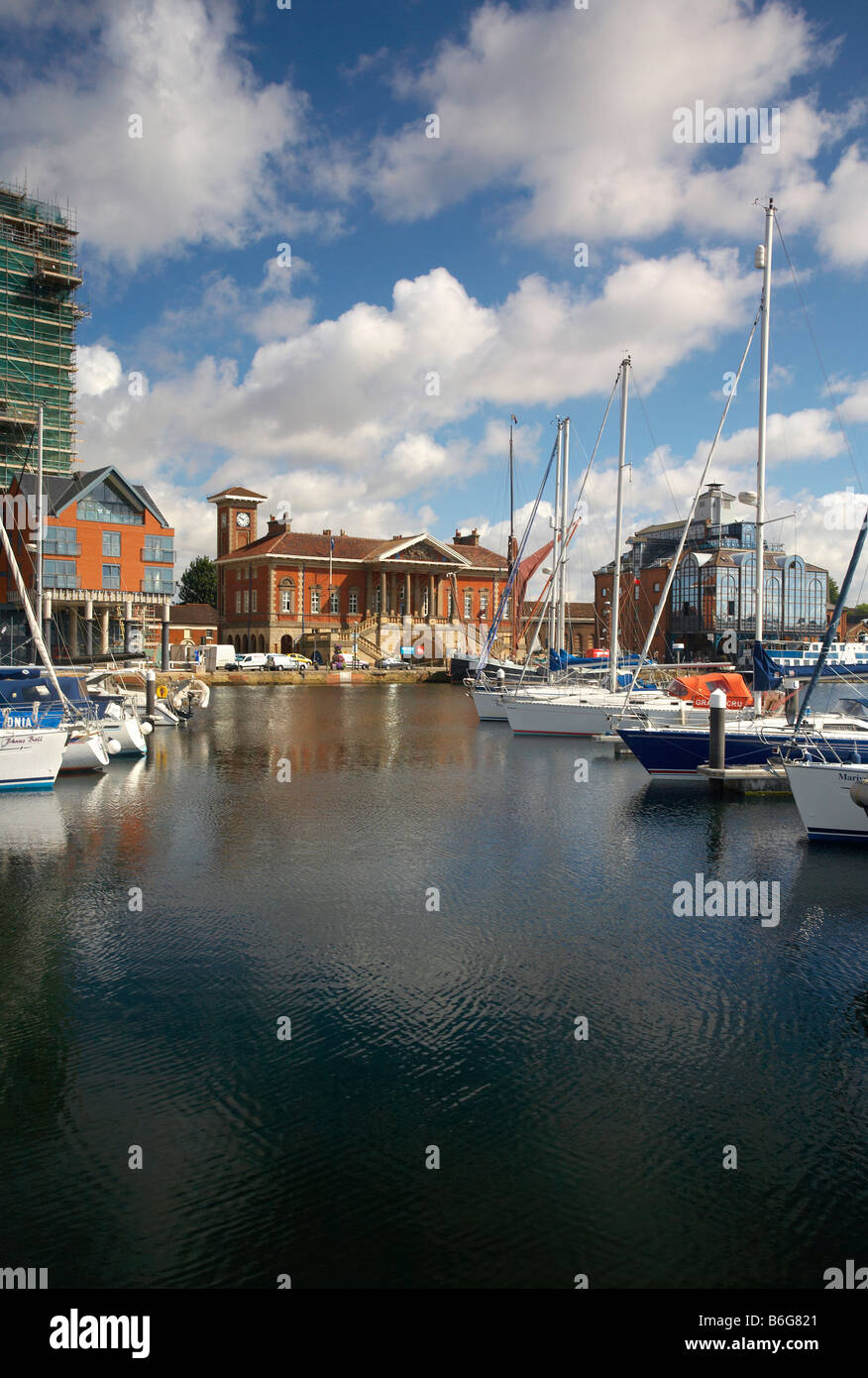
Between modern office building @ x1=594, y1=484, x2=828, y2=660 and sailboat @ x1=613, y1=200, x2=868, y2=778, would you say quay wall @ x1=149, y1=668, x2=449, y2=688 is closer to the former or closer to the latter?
modern office building @ x1=594, y1=484, x2=828, y2=660

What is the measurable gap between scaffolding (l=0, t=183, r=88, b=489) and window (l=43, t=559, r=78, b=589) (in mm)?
17431

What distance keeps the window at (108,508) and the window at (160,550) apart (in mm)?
1636

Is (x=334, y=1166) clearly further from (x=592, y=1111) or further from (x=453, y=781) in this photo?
(x=453, y=781)

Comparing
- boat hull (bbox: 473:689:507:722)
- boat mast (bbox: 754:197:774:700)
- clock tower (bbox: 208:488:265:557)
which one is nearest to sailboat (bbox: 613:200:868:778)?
boat mast (bbox: 754:197:774:700)

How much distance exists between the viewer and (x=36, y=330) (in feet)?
273

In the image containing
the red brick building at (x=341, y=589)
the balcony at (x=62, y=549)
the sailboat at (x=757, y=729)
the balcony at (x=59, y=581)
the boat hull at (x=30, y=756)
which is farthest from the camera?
the red brick building at (x=341, y=589)

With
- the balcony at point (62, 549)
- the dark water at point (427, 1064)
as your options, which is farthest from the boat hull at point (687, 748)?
the balcony at point (62, 549)

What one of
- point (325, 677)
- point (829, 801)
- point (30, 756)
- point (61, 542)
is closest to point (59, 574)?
point (61, 542)

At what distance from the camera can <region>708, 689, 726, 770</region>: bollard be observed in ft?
84.9

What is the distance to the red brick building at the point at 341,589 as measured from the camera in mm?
97438

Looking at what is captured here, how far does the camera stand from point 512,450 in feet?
251

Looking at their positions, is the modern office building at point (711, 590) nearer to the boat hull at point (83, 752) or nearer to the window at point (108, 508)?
the window at point (108, 508)

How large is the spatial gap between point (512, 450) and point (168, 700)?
127 feet
